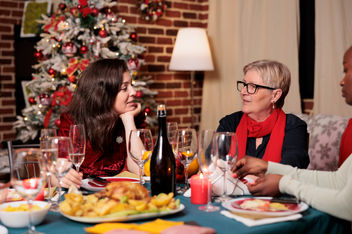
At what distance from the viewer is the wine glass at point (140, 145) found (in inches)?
65.3

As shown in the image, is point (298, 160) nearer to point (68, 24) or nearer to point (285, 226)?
point (285, 226)

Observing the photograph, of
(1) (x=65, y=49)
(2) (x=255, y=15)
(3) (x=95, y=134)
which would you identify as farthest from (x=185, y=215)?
(2) (x=255, y=15)

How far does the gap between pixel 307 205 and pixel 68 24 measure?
3.03 metres

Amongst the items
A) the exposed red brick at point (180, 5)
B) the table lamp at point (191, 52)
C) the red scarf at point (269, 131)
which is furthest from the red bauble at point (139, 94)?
the red scarf at point (269, 131)

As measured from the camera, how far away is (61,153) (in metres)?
1.50

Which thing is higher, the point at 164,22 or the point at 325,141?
the point at 164,22

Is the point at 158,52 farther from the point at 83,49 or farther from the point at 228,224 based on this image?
the point at 228,224

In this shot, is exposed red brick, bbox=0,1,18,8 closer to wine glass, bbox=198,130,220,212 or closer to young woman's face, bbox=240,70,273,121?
young woman's face, bbox=240,70,273,121

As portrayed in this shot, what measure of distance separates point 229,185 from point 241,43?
3177mm

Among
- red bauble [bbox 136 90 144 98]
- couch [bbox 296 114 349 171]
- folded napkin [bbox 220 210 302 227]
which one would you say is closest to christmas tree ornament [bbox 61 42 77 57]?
red bauble [bbox 136 90 144 98]

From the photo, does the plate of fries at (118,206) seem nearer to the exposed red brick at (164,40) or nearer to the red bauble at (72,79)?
the red bauble at (72,79)

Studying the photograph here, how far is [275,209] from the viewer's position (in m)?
1.41

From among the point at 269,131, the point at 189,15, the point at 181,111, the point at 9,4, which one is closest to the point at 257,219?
the point at 269,131

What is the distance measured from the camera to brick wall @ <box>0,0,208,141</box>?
4.68 m
